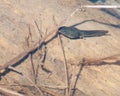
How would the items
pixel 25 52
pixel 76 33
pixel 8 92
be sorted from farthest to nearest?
pixel 76 33
pixel 25 52
pixel 8 92

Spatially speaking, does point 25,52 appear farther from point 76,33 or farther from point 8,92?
point 76,33

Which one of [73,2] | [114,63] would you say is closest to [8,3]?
[73,2]

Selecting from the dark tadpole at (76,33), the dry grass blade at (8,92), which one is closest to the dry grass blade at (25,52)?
the dark tadpole at (76,33)

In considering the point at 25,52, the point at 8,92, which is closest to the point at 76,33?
the point at 25,52

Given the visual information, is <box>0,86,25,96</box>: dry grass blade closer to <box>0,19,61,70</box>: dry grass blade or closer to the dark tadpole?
<box>0,19,61,70</box>: dry grass blade

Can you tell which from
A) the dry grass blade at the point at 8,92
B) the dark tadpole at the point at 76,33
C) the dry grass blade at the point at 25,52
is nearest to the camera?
the dry grass blade at the point at 8,92

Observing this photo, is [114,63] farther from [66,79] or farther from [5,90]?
[5,90]

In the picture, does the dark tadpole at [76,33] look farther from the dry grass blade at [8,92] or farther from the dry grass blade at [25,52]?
the dry grass blade at [8,92]

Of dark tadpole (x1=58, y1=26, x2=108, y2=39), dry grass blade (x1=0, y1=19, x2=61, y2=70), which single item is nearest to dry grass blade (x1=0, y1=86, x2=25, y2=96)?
dry grass blade (x1=0, y1=19, x2=61, y2=70)
